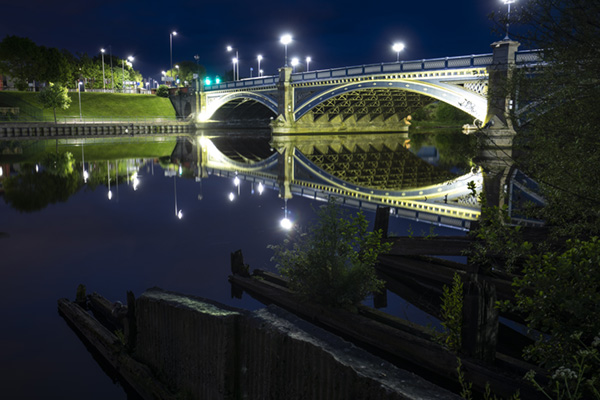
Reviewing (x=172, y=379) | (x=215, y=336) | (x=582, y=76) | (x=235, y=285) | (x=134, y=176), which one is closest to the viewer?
(x=215, y=336)

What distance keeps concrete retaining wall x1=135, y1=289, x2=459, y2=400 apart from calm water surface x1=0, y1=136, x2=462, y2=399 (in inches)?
52.1

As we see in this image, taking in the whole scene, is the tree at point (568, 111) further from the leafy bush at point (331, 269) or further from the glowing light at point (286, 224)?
the glowing light at point (286, 224)

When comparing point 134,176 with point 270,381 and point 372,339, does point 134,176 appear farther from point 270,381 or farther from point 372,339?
point 270,381

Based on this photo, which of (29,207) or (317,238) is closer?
(317,238)

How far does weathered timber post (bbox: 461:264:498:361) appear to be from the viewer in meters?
5.25

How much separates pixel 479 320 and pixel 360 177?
66.7ft

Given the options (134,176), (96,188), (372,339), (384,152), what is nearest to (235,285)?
(372,339)

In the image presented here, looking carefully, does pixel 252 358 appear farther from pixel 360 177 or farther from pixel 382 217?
pixel 360 177

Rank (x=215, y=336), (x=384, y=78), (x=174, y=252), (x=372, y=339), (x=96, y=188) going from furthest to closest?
(x=384, y=78), (x=96, y=188), (x=174, y=252), (x=372, y=339), (x=215, y=336)

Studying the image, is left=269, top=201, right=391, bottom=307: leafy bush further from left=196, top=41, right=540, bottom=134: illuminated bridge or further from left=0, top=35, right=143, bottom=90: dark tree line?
left=0, top=35, right=143, bottom=90: dark tree line

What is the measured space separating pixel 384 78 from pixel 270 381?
1713 inches

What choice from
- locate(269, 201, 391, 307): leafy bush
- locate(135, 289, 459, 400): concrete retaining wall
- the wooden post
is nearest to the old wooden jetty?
locate(135, 289, 459, 400): concrete retaining wall

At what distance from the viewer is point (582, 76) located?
761 cm

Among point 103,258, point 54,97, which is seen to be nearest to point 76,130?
point 54,97
